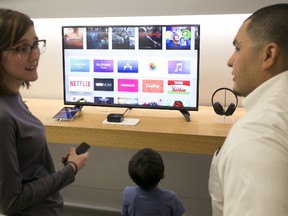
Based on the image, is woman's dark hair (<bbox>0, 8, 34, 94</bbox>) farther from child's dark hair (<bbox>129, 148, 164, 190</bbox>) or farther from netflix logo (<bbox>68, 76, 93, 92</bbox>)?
netflix logo (<bbox>68, 76, 93, 92</bbox>)

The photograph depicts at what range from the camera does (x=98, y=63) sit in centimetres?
211

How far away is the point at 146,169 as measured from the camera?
1637 mm

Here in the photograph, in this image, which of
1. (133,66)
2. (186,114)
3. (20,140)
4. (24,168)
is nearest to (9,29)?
(20,140)

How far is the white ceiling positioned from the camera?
2.04 meters

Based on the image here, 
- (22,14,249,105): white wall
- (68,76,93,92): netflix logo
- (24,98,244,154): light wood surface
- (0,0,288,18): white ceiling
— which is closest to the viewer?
(24,98,244,154): light wood surface

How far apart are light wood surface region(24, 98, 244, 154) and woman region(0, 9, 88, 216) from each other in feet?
1.90

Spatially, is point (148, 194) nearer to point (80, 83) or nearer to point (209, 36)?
point (80, 83)

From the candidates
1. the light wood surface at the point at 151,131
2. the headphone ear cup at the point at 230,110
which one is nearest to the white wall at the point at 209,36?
the light wood surface at the point at 151,131

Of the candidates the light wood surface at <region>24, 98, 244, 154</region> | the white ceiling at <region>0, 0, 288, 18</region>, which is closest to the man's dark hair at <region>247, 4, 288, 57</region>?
the light wood surface at <region>24, 98, 244, 154</region>

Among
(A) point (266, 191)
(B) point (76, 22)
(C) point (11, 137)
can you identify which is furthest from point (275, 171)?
(B) point (76, 22)

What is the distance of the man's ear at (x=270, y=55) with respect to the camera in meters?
0.85

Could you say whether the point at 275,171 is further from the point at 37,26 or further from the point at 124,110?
the point at 37,26

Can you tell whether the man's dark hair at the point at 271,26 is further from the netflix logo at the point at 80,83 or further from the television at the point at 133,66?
the netflix logo at the point at 80,83

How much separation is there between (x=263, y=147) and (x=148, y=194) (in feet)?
3.49
